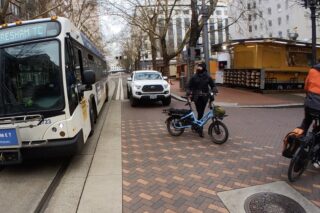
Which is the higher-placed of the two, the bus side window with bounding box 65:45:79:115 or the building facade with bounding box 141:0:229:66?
the building facade with bounding box 141:0:229:66

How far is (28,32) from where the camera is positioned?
6086 mm

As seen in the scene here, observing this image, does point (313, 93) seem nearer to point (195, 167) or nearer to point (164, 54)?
point (195, 167)

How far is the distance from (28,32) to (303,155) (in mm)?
5015

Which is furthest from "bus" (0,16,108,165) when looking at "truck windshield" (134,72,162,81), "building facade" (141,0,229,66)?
"building facade" (141,0,229,66)

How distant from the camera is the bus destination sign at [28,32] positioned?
605 centimetres

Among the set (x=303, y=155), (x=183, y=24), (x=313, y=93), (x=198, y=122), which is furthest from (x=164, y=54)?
(x=303, y=155)

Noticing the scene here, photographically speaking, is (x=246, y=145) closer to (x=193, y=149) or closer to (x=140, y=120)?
(x=193, y=149)

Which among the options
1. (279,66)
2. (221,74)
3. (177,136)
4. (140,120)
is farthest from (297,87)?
(177,136)

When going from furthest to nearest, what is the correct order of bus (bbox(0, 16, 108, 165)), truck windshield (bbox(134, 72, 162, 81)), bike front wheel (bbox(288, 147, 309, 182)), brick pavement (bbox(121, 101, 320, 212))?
truck windshield (bbox(134, 72, 162, 81))
bus (bbox(0, 16, 108, 165))
bike front wheel (bbox(288, 147, 309, 182))
brick pavement (bbox(121, 101, 320, 212))

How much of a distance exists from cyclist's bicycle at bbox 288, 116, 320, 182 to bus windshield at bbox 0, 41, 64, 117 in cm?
383

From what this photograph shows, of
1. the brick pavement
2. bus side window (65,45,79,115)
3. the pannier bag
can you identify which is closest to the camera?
the brick pavement

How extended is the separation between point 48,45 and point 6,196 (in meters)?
2.60

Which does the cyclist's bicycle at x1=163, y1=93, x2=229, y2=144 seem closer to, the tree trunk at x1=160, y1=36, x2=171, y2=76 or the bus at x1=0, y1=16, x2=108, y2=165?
the bus at x1=0, y1=16, x2=108, y2=165

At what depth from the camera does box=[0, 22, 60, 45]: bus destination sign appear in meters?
6.05
